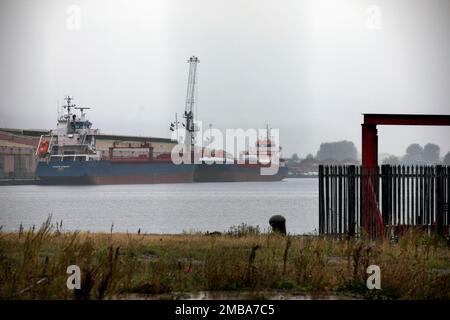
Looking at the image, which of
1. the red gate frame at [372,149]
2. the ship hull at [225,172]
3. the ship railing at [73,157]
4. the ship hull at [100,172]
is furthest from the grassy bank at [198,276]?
the ship hull at [225,172]

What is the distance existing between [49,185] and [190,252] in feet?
355

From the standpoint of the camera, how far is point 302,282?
953cm

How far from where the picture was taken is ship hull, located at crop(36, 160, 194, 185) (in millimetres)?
110750

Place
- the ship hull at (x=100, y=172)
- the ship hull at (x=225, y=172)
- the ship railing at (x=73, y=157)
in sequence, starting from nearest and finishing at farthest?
the ship hull at (x=100, y=172) < the ship railing at (x=73, y=157) < the ship hull at (x=225, y=172)

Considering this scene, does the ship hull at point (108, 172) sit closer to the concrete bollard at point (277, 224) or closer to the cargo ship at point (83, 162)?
the cargo ship at point (83, 162)

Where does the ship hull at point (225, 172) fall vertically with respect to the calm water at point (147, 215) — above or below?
above

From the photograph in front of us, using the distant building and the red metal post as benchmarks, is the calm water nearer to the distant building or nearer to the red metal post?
the red metal post

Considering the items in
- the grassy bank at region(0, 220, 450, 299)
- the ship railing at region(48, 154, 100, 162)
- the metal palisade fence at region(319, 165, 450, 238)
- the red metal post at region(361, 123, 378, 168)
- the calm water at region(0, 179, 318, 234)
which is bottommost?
the calm water at region(0, 179, 318, 234)

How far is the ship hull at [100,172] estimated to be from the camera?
111 meters

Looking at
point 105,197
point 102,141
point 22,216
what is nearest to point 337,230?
point 22,216

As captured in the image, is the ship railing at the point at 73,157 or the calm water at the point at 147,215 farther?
the ship railing at the point at 73,157

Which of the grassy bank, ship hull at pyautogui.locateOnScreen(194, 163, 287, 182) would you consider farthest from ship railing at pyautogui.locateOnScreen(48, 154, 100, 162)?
the grassy bank
